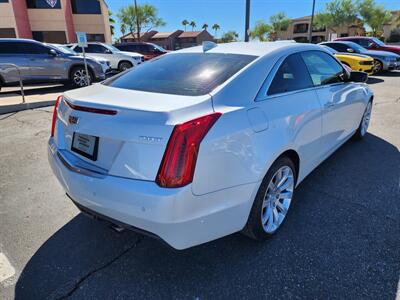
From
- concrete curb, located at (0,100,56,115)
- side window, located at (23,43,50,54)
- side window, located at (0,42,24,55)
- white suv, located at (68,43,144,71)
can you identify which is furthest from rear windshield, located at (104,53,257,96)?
white suv, located at (68,43,144,71)

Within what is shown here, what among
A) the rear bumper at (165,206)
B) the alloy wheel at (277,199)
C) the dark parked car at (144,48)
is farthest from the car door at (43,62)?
the alloy wheel at (277,199)

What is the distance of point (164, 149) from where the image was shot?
1.78 meters

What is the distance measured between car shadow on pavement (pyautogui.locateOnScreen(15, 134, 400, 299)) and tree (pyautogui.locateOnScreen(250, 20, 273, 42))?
78025mm

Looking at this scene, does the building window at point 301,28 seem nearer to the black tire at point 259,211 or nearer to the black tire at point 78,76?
the black tire at point 78,76

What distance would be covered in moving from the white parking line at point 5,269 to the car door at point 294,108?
213 cm

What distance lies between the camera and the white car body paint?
1.82 m

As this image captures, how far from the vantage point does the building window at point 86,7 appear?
30.4 m

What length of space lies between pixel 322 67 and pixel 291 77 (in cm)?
103

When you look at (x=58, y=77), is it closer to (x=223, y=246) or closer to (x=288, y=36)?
(x=223, y=246)

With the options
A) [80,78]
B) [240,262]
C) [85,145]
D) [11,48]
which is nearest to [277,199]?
[240,262]

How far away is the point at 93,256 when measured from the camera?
7.97ft

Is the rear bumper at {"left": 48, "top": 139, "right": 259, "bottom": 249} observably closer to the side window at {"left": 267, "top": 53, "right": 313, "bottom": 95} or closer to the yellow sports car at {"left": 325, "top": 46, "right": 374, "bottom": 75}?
the side window at {"left": 267, "top": 53, "right": 313, "bottom": 95}

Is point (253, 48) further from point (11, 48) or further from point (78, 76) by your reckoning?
point (11, 48)

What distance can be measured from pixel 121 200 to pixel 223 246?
1.06 meters
